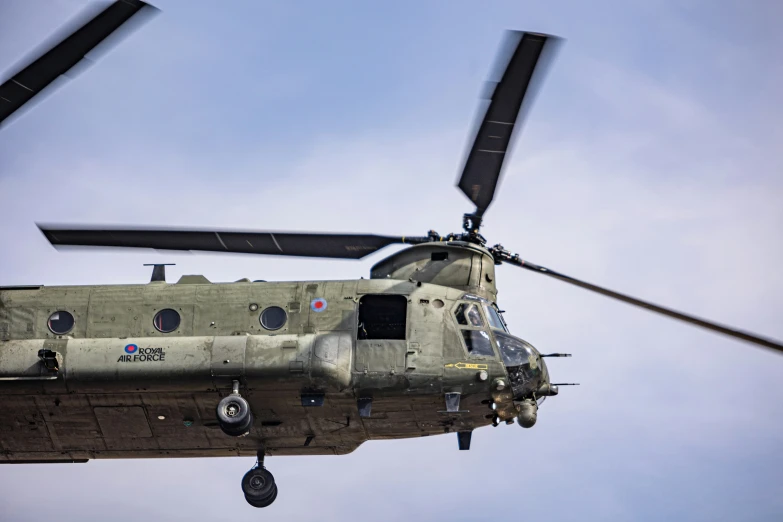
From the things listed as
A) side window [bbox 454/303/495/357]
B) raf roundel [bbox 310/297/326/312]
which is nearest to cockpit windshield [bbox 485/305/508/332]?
side window [bbox 454/303/495/357]

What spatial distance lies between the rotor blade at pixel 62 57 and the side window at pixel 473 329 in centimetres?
905

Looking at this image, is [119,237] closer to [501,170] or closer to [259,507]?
[259,507]

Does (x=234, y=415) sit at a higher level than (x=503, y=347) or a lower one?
lower

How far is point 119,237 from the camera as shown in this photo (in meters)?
26.5

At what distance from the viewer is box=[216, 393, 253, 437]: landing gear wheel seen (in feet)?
79.7

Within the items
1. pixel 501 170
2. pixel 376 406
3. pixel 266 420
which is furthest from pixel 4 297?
pixel 501 170

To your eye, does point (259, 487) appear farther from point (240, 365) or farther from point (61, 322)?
point (61, 322)

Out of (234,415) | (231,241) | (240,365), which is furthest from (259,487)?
(231,241)

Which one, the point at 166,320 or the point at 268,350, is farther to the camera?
the point at 166,320

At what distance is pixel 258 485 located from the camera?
26312 mm

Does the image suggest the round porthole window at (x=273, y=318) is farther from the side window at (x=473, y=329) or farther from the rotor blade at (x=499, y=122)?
the rotor blade at (x=499, y=122)

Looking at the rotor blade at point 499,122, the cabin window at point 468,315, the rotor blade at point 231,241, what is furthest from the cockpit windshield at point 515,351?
the rotor blade at point 231,241

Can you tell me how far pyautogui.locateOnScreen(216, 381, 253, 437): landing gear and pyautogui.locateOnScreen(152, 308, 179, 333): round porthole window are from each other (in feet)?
7.36

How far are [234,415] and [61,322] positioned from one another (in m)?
4.68
